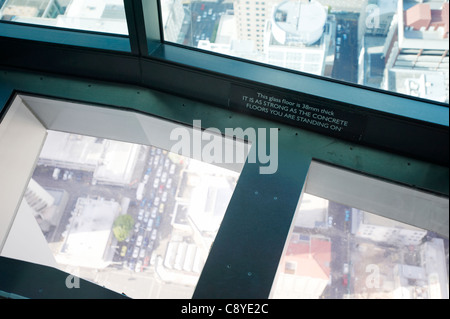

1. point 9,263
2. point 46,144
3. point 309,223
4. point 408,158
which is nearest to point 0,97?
point 46,144

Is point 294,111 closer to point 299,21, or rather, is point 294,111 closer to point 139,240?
point 299,21

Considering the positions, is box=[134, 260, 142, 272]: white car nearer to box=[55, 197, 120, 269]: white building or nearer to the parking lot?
the parking lot

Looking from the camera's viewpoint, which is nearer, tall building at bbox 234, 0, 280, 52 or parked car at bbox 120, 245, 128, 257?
tall building at bbox 234, 0, 280, 52

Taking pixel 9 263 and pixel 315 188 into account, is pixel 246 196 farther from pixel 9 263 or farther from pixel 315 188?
pixel 9 263

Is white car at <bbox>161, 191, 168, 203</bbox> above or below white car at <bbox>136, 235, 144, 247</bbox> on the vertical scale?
above

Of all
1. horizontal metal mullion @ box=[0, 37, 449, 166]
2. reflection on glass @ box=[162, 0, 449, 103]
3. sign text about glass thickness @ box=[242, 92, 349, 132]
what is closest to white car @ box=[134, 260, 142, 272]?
horizontal metal mullion @ box=[0, 37, 449, 166]

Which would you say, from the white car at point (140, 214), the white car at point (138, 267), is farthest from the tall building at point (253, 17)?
the white car at point (138, 267)

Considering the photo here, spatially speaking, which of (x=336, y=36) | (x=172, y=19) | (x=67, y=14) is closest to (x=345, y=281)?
(x=336, y=36)
